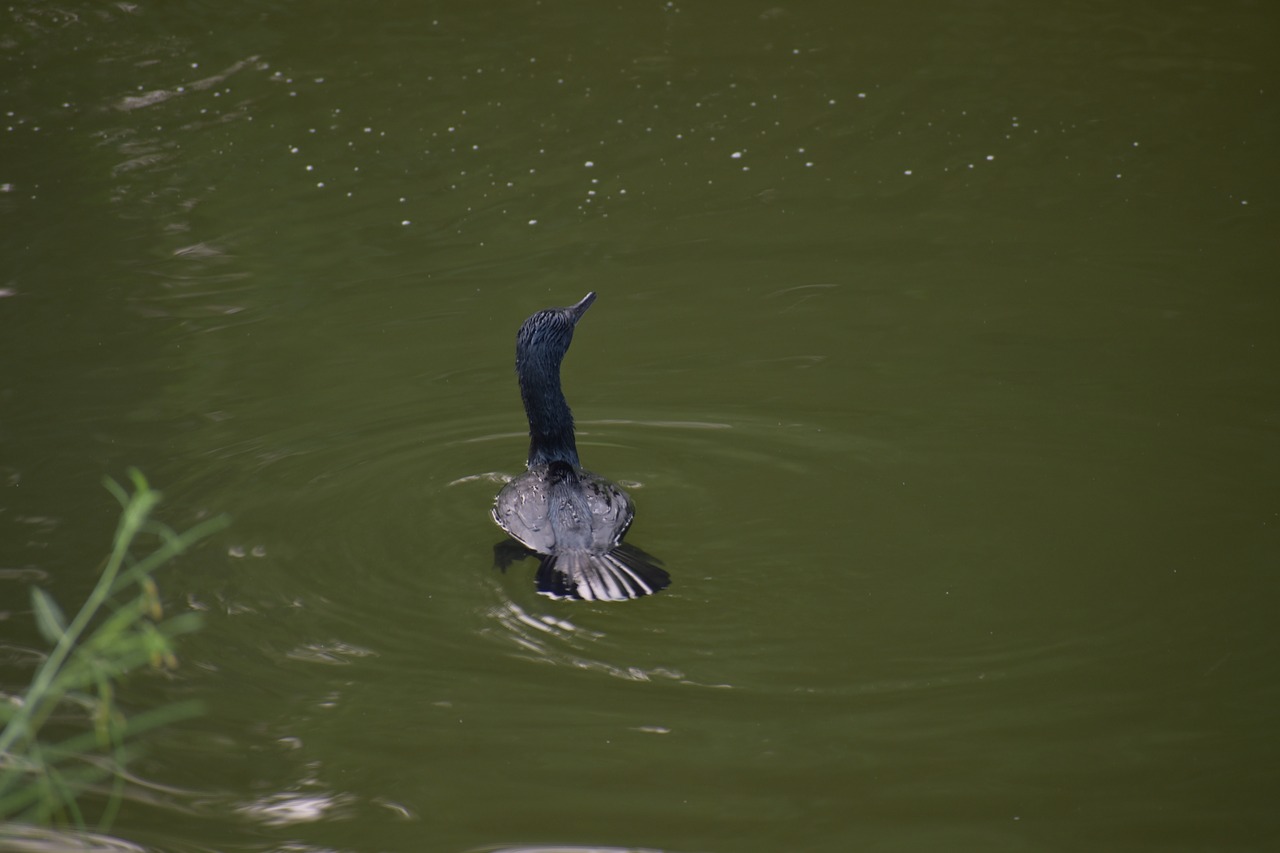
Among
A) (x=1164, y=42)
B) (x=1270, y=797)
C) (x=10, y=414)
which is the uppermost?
(x=1164, y=42)

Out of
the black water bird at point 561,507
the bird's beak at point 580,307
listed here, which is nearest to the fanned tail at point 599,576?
the black water bird at point 561,507

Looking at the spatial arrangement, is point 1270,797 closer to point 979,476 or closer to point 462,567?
point 979,476

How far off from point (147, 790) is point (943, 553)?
2.76 metres

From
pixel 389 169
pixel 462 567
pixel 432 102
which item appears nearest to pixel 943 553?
pixel 462 567

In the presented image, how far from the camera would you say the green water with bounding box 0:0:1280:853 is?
3.75m

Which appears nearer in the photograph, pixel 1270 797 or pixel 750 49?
pixel 1270 797

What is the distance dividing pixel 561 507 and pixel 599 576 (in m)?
0.44

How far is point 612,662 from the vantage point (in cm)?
412

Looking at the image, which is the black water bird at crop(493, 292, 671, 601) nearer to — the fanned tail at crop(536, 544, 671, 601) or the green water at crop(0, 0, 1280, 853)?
the fanned tail at crop(536, 544, 671, 601)

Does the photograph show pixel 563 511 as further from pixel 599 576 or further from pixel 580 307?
pixel 580 307

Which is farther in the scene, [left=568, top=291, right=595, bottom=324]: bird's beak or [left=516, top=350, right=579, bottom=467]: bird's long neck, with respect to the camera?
[left=568, top=291, right=595, bottom=324]: bird's beak

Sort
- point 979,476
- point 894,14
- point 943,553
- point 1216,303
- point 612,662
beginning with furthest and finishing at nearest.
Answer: point 894,14, point 1216,303, point 979,476, point 943,553, point 612,662

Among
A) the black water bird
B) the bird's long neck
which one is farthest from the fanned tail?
the bird's long neck

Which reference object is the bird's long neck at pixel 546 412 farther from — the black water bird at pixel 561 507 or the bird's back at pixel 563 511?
the bird's back at pixel 563 511
